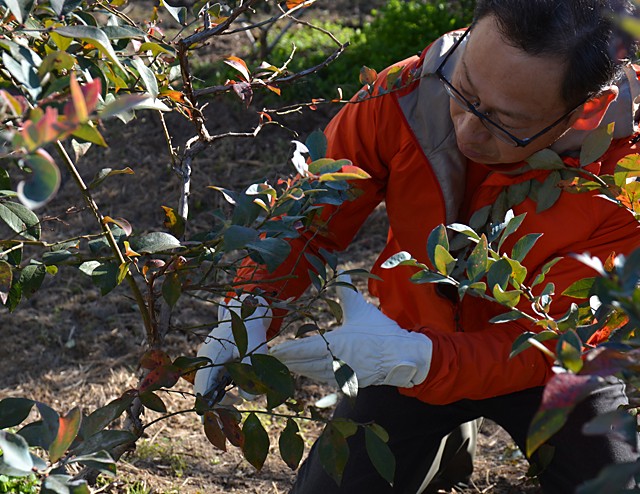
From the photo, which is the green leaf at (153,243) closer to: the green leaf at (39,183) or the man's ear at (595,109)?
the green leaf at (39,183)

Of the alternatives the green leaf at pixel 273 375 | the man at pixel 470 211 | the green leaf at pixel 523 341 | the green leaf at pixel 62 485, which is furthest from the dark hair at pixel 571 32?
the green leaf at pixel 62 485

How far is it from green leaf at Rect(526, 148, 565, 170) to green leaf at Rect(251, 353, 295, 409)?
2.03 ft

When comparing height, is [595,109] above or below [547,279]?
above

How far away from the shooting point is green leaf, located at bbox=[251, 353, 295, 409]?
1.27 metres

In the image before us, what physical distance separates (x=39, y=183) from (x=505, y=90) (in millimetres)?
945

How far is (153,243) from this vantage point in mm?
1149

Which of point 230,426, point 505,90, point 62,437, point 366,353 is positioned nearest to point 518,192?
point 505,90

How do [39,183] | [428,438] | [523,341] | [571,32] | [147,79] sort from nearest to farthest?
[39,183], [523,341], [147,79], [571,32], [428,438]

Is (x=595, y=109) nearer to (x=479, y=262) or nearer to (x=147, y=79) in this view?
(x=479, y=262)

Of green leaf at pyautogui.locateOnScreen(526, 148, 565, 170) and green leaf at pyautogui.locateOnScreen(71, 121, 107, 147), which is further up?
green leaf at pyautogui.locateOnScreen(71, 121, 107, 147)

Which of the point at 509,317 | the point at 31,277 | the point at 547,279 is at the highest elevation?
the point at 509,317

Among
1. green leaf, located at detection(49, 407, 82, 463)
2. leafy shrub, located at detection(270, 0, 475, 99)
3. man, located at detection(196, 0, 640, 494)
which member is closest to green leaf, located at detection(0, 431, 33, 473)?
green leaf, located at detection(49, 407, 82, 463)

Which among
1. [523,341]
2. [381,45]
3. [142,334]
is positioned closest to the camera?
[523,341]

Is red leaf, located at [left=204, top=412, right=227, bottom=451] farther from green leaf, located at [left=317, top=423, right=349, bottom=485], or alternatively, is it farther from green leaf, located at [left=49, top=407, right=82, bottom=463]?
green leaf, located at [left=49, top=407, right=82, bottom=463]
